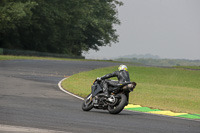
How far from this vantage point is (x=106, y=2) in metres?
85.3

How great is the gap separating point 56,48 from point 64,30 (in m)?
3.48

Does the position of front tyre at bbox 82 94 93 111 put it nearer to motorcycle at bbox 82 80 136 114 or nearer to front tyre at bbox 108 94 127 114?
motorcycle at bbox 82 80 136 114

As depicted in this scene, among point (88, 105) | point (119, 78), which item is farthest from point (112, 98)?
point (88, 105)

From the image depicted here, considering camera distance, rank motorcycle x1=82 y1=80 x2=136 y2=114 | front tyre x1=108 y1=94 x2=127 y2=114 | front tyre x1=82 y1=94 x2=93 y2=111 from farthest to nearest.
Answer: front tyre x1=82 y1=94 x2=93 y2=111, motorcycle x1=82 y1=80 x2=136 y2=114, front tyre x1=108 y1=94 x2=127 y2=114

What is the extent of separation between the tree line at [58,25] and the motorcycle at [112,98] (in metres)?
35.7

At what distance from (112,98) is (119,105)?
1.25 feet

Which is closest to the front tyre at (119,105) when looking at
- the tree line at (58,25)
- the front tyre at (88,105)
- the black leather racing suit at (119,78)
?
the black leather racing suit at (119,78)

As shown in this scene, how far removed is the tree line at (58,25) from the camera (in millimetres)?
54719

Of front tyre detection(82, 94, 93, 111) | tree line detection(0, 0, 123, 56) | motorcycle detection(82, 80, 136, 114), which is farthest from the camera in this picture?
tree line detection(0, 0, 123, 56)

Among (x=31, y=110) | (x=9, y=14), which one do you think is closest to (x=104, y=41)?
(x=9, y=14)


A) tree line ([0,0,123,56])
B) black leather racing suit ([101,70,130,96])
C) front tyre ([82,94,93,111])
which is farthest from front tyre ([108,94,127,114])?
tree line ([0,0,123,56])

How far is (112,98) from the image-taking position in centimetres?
1362

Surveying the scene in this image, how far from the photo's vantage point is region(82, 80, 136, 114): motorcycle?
1344cm

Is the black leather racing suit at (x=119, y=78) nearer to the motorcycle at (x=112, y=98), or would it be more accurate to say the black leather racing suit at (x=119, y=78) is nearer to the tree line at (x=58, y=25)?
the motorcycle at (x=112, y=98)
